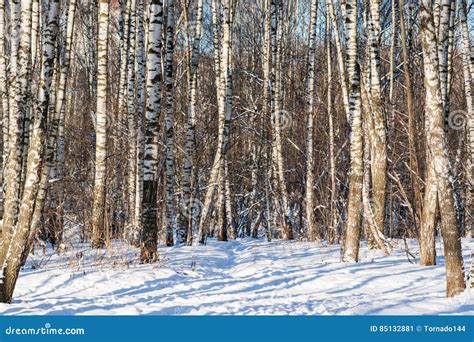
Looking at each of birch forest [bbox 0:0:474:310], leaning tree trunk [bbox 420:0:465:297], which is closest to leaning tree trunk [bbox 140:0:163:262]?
birch forest [bbox 0:0:474:310]

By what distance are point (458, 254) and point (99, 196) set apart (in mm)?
7361

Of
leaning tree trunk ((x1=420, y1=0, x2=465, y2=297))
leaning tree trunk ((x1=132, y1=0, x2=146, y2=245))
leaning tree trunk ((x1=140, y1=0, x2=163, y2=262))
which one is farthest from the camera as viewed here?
leaning tree trunk ((x1=132, y1=0, x2=146, y2=245))

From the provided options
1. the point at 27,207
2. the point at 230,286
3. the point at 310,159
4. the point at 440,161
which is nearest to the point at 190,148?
the point at 310,159

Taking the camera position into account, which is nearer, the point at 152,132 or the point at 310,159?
the point at 152,132

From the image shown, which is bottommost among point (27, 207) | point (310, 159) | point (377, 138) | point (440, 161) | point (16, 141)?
point (27, 207)

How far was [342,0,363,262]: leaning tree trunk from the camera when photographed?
355 inches

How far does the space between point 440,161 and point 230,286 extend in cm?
323

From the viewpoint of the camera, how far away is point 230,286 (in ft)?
23.8

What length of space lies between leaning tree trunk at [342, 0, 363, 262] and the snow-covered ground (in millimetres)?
466

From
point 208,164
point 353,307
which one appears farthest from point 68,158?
point 353,307

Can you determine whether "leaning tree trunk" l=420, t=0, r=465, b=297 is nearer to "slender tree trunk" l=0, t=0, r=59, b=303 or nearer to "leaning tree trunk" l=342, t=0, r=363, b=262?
"leaning tree trunk" l=342, t=0, r=363, b=262

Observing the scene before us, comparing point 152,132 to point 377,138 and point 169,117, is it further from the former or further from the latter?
point 377,138

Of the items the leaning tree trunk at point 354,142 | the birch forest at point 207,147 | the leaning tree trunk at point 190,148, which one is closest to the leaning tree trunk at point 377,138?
the birch forest at point 207,147

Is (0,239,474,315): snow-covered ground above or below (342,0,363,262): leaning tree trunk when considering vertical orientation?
below
